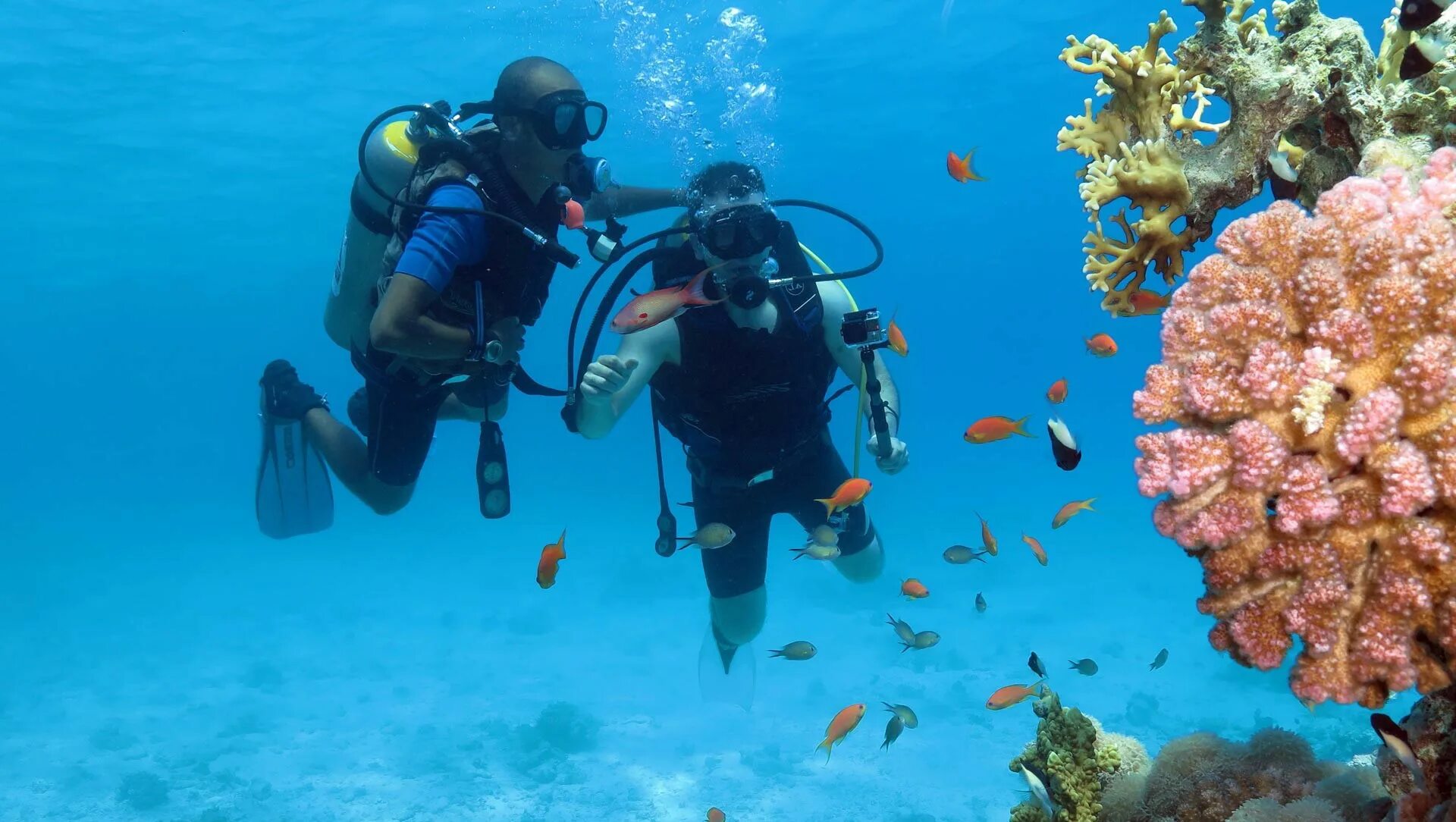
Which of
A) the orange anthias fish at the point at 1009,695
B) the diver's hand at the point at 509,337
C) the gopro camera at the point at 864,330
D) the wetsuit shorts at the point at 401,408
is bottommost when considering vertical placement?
the orange anthias fish at the point at 1009,695

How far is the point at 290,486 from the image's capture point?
8852 mm

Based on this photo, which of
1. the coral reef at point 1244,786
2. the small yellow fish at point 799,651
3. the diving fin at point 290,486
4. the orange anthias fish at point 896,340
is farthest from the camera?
the diving fin at point 290,486

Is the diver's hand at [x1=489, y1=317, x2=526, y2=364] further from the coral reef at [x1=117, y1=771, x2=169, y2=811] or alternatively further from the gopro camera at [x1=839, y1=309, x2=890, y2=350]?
the coral reef at [x1=117, y1=771, x2=169, y2=811]

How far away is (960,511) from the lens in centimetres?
3947

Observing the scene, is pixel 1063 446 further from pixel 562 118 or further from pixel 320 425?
pixel 320 425

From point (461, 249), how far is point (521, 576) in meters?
24.4

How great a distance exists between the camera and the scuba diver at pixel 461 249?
5.23 meters

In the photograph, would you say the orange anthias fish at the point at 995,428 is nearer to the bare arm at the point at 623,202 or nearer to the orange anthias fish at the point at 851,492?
the orange anthias fish at the point at 851,492

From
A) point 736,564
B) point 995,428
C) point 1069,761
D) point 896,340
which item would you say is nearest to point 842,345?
point 896,340

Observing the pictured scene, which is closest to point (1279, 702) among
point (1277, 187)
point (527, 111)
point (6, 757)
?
point (1277, 187)

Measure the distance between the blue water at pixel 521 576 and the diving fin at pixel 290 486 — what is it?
187 inches

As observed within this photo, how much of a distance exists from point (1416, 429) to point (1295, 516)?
0.34m

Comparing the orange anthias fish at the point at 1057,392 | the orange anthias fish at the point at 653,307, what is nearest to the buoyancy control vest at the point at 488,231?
the orange anthias fish at the point at 653,307

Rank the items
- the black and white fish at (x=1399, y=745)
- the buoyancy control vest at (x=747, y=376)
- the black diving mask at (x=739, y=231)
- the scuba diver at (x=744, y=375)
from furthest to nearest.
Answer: the buoyancy control vest at (x=747, y=376) → the scuba diver at (x=744, y=375) → the black diving mask at (x=739, y=231) → the black and white fish at (x=1399, y=745)
